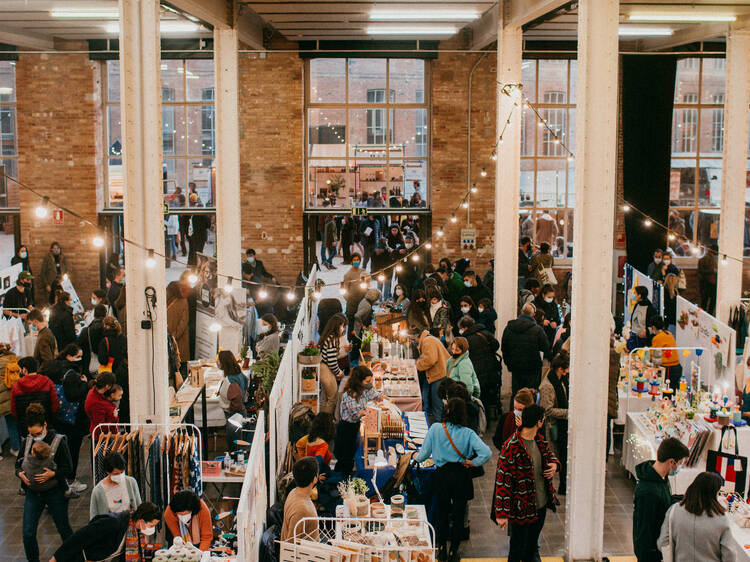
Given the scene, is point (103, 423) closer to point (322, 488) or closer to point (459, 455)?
point (322, 488)

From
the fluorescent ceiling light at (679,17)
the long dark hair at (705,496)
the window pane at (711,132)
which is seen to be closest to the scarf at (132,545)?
the long dark hair at (705,496)

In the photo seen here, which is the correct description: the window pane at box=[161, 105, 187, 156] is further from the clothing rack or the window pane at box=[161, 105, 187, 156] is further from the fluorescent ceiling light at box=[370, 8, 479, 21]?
the clothing rack

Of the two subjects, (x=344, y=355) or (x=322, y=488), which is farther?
(x=344, y=355)

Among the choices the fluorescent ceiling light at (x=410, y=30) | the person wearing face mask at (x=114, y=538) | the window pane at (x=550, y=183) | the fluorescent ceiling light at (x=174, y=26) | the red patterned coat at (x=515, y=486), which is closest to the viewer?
the person wearing face mask at (x=114, y=538)

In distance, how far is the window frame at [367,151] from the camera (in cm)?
1497

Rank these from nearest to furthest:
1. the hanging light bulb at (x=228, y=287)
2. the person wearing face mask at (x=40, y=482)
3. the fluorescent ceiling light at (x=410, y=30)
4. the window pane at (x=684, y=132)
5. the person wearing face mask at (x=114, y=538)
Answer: the person wearing face mask at (x=114, y=538)
the person wearing face mask at (x=40, y=482)
the hanging light bulb at (x=228, y=287)
the fluorescent ceiling light at (x=410, y=30)
the window pane at (x=684, y=132)

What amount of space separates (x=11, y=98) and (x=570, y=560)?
12.8 meters

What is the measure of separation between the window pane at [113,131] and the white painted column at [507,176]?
296 inches

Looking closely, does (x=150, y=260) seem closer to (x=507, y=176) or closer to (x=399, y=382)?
(x=399, y=382)

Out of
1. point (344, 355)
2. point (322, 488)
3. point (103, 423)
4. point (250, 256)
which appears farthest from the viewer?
point (250, 256)

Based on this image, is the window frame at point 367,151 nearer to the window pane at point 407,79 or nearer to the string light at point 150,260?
the window pane at point 407,79

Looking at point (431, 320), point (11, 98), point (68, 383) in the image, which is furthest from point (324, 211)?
point (68, 383)

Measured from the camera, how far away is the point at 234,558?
5.62 m

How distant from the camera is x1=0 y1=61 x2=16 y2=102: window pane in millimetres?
14688
